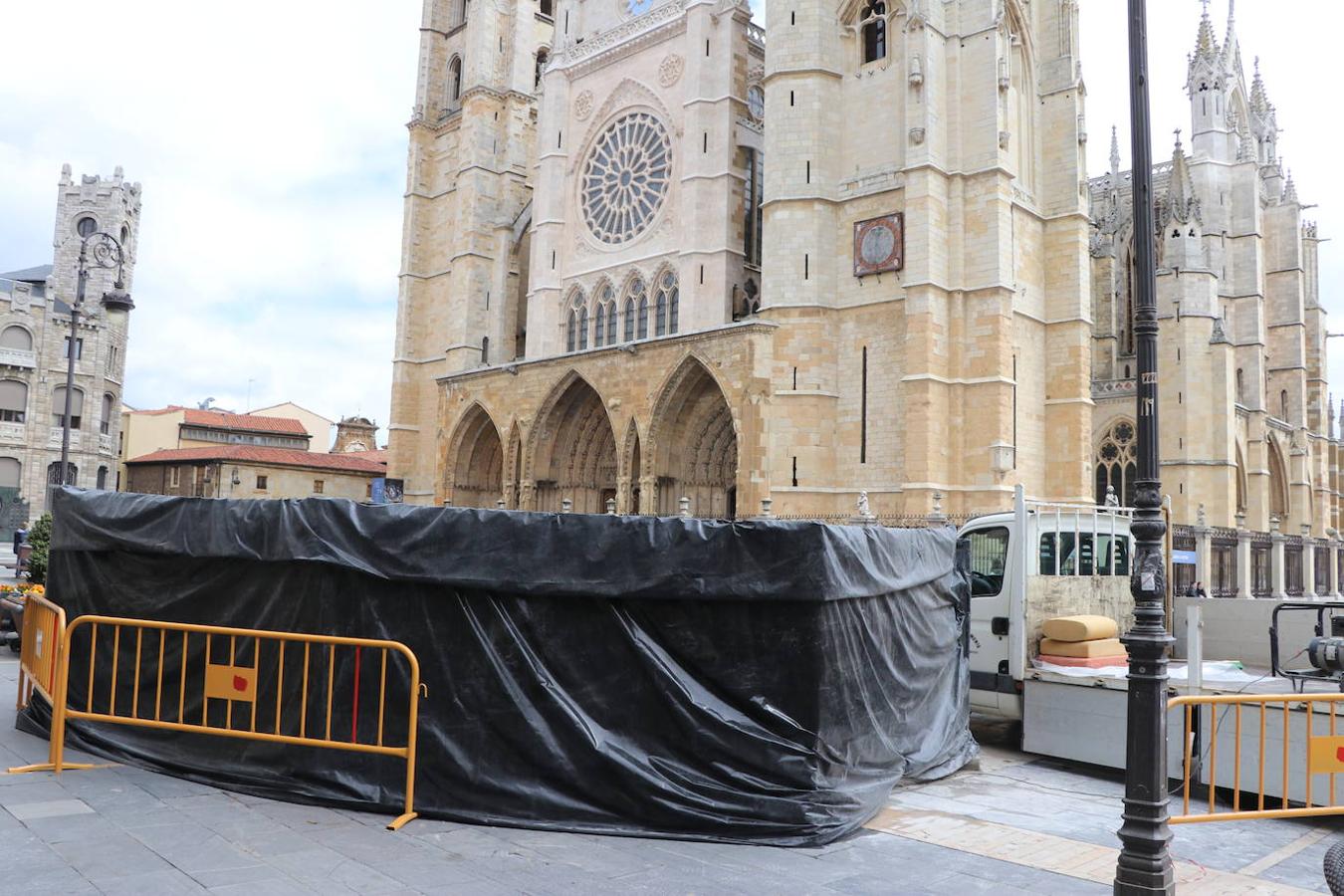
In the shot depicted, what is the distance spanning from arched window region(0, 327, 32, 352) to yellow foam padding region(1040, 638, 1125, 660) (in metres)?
45.7

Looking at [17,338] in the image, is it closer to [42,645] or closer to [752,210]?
[752,210]

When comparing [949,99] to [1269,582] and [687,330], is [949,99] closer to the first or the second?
[687,330]

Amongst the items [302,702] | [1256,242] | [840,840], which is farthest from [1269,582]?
[302,702]

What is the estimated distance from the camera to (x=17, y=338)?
42.2 metres

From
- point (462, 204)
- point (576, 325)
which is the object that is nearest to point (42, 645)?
point (576, 325)

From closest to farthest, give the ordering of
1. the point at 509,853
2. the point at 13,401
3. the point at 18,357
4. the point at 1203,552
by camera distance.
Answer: the point at 509,853
the point at 1203,552
the point at 18,357
the point at 13,401

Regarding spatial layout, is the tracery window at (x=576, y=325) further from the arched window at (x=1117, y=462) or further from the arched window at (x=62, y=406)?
the arched window at (x=62, y=406)

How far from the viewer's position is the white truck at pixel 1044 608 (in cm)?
793

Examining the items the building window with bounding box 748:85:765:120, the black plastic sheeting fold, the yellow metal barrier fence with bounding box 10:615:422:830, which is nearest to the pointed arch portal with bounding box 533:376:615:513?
the building window with bounding box 748:85:765:120

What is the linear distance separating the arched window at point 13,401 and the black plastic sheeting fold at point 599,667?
141 ft

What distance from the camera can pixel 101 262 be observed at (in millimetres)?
45875

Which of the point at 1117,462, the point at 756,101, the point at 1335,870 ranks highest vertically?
the point at 756,101

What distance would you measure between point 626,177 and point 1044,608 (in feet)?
71.8

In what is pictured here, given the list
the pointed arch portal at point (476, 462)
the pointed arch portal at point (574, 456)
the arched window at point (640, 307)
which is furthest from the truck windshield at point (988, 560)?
the pointed arch portal at point (476, 462)
